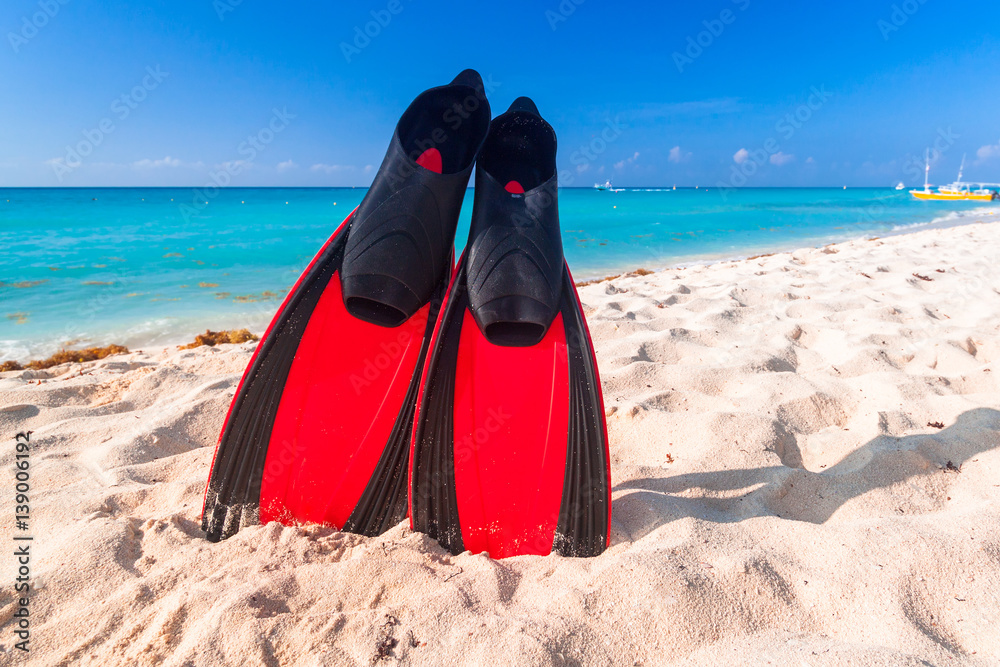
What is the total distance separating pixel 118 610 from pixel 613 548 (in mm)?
1290

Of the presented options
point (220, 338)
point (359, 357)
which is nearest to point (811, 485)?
point (359, 357)

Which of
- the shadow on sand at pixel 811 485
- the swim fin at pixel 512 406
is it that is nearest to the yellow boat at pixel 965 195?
the shadow on sand at pixel 811 485

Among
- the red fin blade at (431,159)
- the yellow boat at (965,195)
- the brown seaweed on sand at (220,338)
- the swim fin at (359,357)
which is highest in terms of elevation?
the red fin blade at (431,159)

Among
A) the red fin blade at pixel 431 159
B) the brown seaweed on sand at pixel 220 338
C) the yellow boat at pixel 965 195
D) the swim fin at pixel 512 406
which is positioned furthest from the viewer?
the yellow boat at pixel 965 195

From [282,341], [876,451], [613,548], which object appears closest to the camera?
[613,548]

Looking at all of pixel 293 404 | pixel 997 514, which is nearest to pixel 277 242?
pixel 293 404

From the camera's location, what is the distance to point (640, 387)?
2.73 meters

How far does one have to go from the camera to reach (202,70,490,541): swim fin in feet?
5.49

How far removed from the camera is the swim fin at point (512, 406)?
162 centimetres

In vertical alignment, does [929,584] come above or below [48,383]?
below

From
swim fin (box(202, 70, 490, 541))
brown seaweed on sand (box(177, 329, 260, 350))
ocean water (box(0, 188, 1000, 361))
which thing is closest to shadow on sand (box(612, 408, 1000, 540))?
swim fin (box(202, 70, 490, 541))

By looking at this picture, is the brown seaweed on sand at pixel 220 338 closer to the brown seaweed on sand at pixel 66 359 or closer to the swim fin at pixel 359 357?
the brown seaweed on sand at pixel 66 359

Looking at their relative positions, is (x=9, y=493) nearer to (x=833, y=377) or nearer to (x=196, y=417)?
(x=196, y=417)

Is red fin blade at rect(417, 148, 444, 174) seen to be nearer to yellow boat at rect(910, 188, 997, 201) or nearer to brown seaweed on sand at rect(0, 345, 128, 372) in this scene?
brown seaweed on sand at rect(0, 345, 128, 372)
